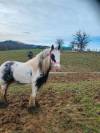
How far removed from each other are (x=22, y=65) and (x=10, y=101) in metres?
1.22

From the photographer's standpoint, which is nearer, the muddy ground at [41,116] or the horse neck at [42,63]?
the muddy ground at [41,116]

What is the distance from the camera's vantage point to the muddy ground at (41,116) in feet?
20.5

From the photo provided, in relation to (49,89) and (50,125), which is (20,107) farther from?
(49,89)

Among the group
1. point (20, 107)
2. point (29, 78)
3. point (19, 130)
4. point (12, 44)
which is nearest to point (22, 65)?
point (29, 78)

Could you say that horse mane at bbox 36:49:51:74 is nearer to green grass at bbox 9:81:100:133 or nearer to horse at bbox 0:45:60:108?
horse at bbox 0:45:60:108

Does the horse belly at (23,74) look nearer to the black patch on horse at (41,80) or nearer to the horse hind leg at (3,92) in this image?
the black patch on horse at (41,80)

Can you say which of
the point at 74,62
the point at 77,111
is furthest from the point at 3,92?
the point at 74,62

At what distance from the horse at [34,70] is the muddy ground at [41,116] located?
0.31m

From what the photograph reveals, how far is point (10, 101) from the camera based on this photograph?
7.64 m

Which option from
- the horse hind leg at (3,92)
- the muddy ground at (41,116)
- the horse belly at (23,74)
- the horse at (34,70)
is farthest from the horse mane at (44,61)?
the horse hind leg at (3,92)

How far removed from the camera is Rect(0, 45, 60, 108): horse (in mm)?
6500

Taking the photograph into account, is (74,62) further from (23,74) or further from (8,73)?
(23,74)

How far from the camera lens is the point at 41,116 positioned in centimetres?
668

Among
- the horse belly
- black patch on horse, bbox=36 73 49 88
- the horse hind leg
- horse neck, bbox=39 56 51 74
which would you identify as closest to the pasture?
the horse hind leg
